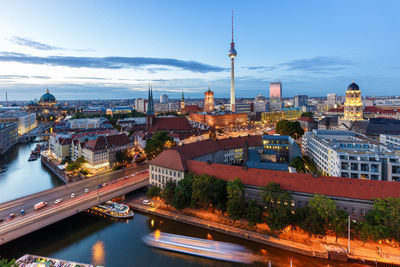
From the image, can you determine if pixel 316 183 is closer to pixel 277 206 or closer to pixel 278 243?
pixel 277 206

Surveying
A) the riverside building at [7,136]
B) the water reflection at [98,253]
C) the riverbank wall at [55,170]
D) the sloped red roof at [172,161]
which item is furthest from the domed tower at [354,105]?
the riverside building at [7,136]

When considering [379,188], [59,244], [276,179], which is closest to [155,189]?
[59,244]

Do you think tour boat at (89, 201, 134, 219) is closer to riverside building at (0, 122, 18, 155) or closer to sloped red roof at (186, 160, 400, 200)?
sloped red roof at (186, 160, 400, 200)

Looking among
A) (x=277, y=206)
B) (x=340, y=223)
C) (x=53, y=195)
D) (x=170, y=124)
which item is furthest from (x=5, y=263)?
(x=170, y=124)

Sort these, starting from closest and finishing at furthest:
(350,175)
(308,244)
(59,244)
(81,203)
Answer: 1. (308,244)
2. (59,244)
3. (81,203)
4. (350,175)

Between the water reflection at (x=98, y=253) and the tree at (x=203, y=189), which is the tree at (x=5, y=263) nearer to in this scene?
the water reflection at (x=98, y=253)

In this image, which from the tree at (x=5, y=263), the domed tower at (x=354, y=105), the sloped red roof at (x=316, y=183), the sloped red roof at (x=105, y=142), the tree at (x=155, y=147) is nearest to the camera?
the tree at (x=5, y=263)

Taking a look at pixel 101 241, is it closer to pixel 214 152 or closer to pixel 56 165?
pixel 214 152
